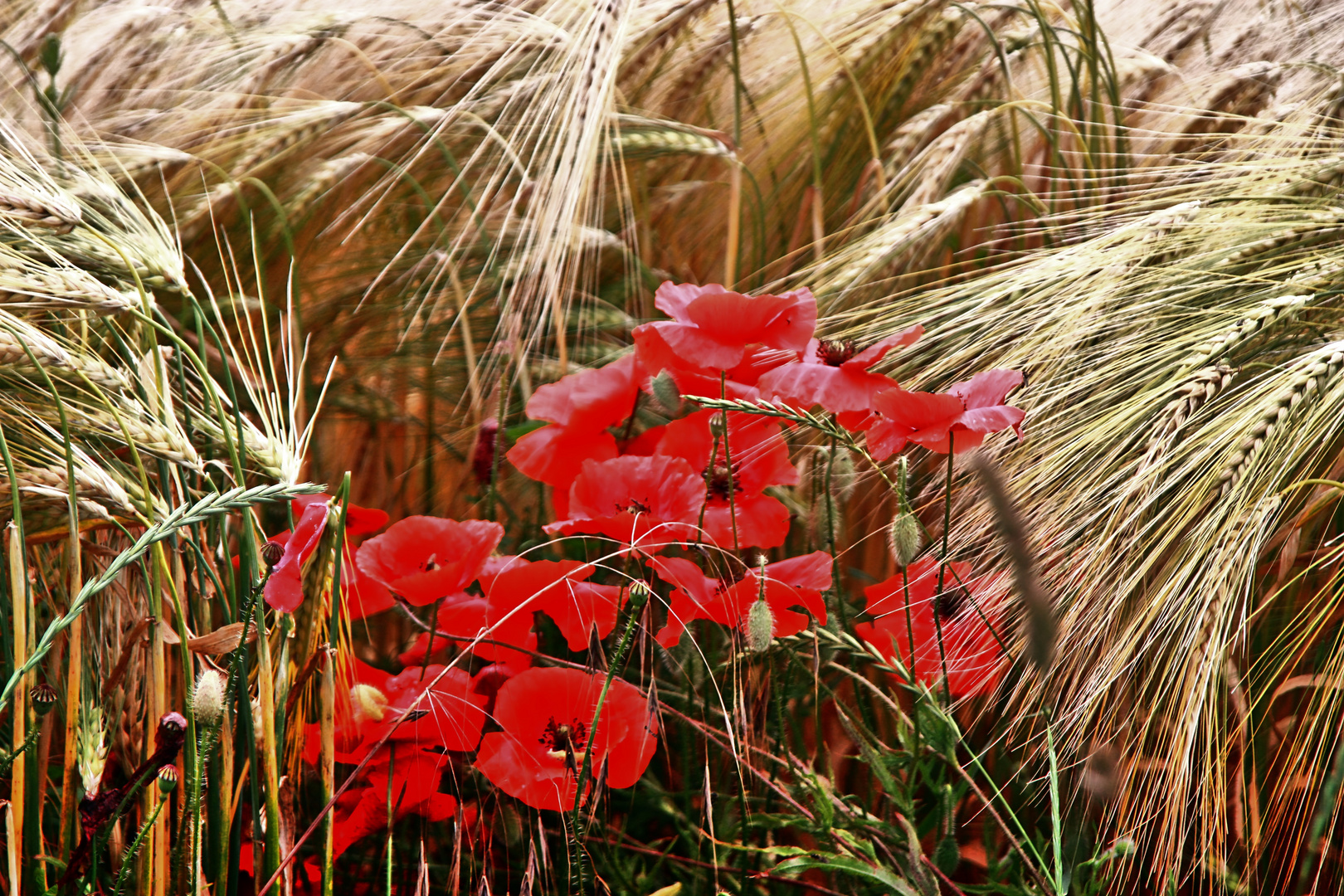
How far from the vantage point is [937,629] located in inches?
26.1

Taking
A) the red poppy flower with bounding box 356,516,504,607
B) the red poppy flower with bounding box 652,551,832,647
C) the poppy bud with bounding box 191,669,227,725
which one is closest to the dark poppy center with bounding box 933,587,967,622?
the red poppy flower with bounding box 652,551,832,647

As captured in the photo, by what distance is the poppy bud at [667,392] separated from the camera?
0.76m

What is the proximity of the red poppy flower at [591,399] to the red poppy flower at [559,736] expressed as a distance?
0.62ft

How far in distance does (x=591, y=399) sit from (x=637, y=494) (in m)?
0.09

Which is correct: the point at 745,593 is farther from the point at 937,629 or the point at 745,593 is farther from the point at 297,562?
the point at 297,562

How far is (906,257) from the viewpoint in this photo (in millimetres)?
995

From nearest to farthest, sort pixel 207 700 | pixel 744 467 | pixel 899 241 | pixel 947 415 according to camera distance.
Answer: pixel 207 700 → pixel 947 415 → pixel 744 467 → pixel 899 241

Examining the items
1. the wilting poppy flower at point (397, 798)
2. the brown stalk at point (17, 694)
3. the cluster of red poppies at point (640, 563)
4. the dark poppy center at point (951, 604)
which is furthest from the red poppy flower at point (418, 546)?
the dark poppy center at point (951, 604)

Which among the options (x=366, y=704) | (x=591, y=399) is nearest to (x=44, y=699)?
(x=366, y=704)

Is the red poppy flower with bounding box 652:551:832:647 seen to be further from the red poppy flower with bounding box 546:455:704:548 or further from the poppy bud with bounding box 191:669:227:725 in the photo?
the poppy bud with bounding box 191:669:227:725

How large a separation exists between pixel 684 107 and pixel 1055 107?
499mm

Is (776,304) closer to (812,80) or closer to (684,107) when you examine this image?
(812,80)

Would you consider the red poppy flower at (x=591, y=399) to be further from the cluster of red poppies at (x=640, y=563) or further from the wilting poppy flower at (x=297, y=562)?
the wilting poppy flower at (x=297, y=562)

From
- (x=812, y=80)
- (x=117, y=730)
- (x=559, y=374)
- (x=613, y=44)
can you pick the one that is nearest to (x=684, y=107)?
(x=812, y=80)
